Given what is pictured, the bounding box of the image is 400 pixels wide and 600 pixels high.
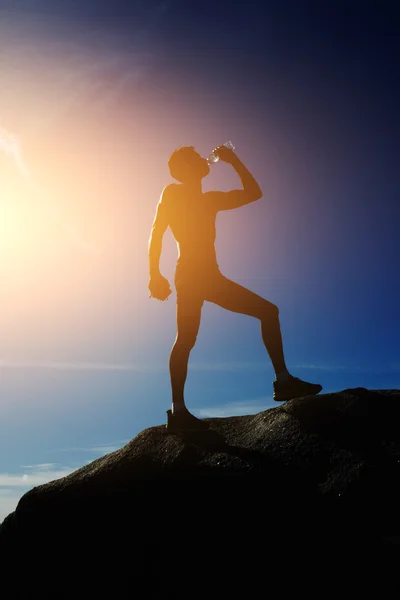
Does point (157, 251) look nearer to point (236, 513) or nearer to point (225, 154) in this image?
point (225, 154)

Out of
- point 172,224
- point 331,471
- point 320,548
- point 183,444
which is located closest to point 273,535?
point 320,548

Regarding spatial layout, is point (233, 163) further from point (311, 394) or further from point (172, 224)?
point (311, 394)

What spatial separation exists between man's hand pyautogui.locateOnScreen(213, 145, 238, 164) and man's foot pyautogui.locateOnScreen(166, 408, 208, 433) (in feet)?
10.1

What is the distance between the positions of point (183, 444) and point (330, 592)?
7.97 feet

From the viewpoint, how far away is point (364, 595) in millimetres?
4145

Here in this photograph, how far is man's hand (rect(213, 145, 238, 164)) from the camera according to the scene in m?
6.58

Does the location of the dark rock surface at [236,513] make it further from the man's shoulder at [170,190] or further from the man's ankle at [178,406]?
the man's shoulder at [170,190]

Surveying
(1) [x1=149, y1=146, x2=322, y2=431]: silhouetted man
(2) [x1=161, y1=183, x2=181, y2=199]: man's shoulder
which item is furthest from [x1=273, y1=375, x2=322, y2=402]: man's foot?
(2) [x1=161, y1=183, x2=181, y2=199]: man's shoulder

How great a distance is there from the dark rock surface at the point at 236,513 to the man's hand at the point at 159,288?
1703mm

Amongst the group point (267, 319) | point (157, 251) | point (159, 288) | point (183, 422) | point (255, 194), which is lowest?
point (183, 422)

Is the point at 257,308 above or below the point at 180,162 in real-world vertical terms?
below

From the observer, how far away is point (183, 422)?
21.6 ft

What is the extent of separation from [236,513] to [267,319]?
2214mm

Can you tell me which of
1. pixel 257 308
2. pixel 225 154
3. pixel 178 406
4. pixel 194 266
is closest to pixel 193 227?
pixel 194 266
